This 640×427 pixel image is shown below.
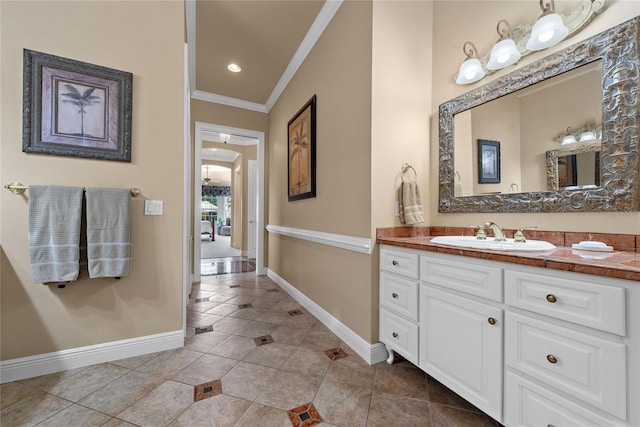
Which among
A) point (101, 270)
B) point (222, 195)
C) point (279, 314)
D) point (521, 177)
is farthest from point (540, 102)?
point (222, 195)

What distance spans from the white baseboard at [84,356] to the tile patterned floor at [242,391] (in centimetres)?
5

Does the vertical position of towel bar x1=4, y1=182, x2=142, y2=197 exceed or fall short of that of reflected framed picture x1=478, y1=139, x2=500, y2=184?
it falls short

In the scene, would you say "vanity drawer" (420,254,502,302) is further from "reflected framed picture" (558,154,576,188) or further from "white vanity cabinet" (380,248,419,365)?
"reflected framed picture" (558,154,576,188)

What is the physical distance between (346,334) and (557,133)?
189 centimetres

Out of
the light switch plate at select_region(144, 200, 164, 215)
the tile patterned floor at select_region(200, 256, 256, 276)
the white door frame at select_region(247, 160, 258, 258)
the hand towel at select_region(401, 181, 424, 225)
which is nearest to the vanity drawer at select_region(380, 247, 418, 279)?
the hand towel at select_region(401, 181, 424, 225)

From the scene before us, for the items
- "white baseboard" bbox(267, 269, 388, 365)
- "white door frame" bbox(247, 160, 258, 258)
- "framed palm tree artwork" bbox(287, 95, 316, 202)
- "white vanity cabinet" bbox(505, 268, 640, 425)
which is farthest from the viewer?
"white door frame" bbox(247, 160, 258, 258)

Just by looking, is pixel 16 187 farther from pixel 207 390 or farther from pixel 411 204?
pixel 411 204

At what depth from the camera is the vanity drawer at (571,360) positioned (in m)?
0.81

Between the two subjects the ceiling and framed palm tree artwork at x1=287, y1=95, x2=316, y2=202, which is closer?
the ceiling

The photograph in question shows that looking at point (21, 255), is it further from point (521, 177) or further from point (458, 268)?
point (521, 177)

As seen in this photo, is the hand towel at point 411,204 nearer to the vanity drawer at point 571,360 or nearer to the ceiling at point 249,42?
the vanity drawer at point 571,360

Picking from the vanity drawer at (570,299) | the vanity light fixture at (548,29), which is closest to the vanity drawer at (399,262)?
the vanity drawer at (570,299)

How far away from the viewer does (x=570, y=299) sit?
0.90 metres

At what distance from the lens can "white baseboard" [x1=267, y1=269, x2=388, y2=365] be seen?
70.8 inches
